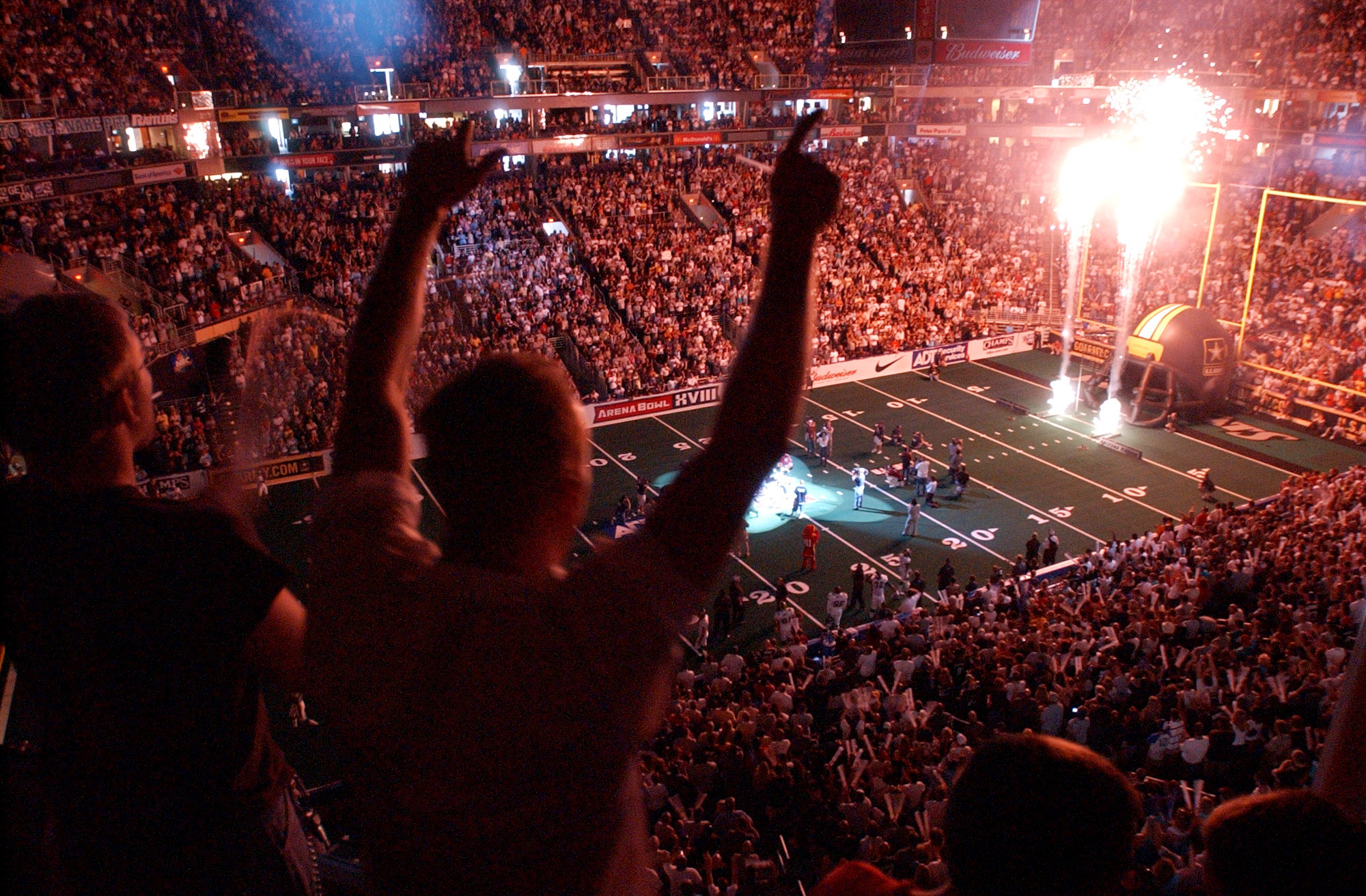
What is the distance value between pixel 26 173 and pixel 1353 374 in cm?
3859

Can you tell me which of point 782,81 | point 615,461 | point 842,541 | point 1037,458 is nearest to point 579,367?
point 615,461

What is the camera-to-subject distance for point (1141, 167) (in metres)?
44.3

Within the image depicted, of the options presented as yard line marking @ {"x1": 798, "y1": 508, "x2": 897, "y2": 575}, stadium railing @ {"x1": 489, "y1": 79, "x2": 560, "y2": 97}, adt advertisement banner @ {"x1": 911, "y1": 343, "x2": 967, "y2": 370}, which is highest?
stadium railing @ {"x1": 489, "y1": 79, "x2": 560, "y2": 97}

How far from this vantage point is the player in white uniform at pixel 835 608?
61.0ft

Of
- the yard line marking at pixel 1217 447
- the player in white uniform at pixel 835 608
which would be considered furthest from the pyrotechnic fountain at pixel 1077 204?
the player in white uniform at pixel 835 608

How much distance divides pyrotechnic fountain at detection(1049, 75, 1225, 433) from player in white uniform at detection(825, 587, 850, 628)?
2694 cm

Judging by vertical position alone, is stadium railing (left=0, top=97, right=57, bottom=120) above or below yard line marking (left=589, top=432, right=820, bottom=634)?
above

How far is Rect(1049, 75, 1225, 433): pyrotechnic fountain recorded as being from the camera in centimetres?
4350

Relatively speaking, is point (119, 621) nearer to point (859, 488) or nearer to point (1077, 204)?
point (859, 488)

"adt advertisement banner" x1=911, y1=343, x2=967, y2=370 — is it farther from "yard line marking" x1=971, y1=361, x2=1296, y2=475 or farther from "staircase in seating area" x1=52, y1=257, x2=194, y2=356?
"staircase in seating area" x1=52, y1=257, x2=194, y2=356

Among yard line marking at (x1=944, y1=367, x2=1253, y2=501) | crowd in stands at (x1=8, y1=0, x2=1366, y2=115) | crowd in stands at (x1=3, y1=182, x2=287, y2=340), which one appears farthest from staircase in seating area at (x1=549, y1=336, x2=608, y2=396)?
crowd in stands at (x1=8, y1=0, x2=1366, y2=115)

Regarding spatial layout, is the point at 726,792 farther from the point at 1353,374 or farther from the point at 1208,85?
the point at 1208,85

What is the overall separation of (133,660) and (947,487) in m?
25.7

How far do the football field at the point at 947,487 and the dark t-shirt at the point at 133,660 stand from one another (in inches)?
675
